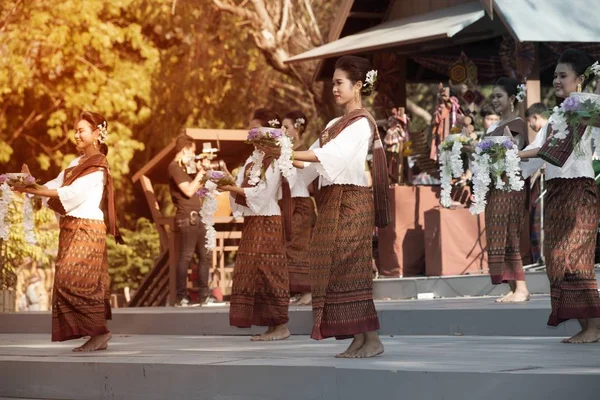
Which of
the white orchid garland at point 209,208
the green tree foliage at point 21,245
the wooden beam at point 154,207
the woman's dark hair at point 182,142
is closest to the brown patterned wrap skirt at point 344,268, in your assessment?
the white orchid garland at point 209,208

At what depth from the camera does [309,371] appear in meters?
7.02

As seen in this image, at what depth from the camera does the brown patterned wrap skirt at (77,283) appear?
923 cm

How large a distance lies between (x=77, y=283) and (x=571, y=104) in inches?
144

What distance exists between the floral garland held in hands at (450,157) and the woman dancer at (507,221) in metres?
0.33

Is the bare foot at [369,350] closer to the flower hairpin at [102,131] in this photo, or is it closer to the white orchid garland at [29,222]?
the flower hairpin at [102,131]

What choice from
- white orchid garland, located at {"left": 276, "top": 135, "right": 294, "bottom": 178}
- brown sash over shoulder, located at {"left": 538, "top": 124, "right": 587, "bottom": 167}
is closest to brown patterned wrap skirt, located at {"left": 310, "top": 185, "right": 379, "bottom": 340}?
white orchid garland, located at {"left": 276, "top": 135, "right": 294, "bottom": 178}

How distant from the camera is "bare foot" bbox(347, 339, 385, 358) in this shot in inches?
308

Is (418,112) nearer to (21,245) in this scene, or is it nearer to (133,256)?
(133,256)

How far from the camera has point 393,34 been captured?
617 inches

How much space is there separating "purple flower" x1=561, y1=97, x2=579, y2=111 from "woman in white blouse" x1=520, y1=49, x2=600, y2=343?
446mm

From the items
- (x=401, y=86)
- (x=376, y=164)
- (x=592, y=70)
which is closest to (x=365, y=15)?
(x=401, y=86)

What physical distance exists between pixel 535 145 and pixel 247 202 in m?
2.38

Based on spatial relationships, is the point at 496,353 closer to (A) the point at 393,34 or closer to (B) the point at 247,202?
(B) the point at 247,202

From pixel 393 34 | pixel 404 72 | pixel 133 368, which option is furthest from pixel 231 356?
pixel 404 72
